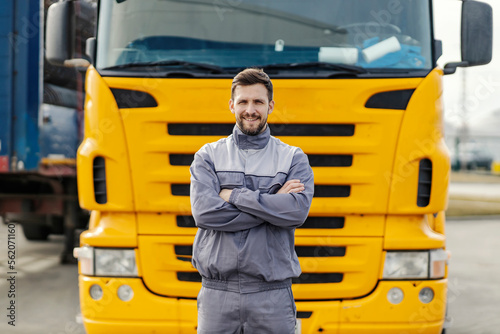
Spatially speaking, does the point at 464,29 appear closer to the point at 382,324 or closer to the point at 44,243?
the point at 382,324

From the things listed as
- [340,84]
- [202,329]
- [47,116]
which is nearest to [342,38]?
[340,84]

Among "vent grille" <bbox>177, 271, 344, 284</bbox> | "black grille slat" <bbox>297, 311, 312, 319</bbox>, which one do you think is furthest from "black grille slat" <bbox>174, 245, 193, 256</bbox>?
"black grille slat" <bbox>297, 311, 312, 319</bbox>

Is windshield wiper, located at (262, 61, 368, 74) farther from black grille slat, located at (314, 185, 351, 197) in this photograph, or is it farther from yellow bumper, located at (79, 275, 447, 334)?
yellow bumper, located at (79, 275, 447, 334)

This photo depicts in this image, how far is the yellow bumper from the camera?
3.62m

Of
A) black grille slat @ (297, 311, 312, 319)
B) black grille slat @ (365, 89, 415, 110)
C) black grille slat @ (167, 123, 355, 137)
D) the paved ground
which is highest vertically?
black grille slat @ (365, 89, 415, 110)

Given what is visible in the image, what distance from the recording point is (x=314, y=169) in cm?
362

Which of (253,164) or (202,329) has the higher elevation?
(253,164)

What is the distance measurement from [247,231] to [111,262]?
1.31 meters

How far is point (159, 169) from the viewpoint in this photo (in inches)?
143

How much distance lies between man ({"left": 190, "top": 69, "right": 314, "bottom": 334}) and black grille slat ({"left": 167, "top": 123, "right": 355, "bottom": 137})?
2.48 feet

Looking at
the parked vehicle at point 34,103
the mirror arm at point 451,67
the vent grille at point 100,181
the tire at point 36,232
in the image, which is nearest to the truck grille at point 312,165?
the vent grille at point 100,181

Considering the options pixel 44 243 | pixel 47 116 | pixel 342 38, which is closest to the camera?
pixel 342 38

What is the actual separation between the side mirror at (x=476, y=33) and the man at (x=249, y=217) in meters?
1.79

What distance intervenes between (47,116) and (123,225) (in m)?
2.99
